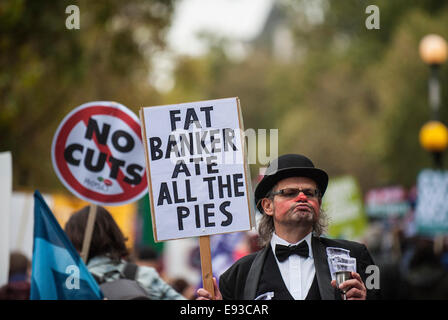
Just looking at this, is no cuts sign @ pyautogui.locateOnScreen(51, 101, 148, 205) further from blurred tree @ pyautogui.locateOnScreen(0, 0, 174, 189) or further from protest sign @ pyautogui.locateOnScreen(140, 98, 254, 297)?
blurred tree @ pyautogui.locateOnScreen(0, 0, 174, 189)

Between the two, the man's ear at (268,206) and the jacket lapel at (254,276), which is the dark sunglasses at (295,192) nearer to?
the man's ear at (268,206)

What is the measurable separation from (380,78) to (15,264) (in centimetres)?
2390

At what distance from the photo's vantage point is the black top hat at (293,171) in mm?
3807

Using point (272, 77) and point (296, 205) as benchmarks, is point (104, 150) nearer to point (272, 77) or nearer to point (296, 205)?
point (296, 205)

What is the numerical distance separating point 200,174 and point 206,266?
0.49m

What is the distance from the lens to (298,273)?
3.72 m

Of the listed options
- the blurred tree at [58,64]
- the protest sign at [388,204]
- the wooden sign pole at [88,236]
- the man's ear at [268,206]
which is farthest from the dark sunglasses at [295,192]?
the protest sign at [388,204]

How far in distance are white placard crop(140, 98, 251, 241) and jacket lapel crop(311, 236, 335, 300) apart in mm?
454

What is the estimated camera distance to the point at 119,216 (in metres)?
11.6

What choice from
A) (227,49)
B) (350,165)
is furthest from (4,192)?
(227,49)

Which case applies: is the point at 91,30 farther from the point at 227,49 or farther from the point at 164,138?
the point at 227,49

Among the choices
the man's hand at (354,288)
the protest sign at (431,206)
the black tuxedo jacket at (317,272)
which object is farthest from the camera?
the protest sign at (431,206)

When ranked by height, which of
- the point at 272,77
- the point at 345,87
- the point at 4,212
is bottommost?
the point at 4,212

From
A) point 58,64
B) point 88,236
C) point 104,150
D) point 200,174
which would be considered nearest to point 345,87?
point 58,64
